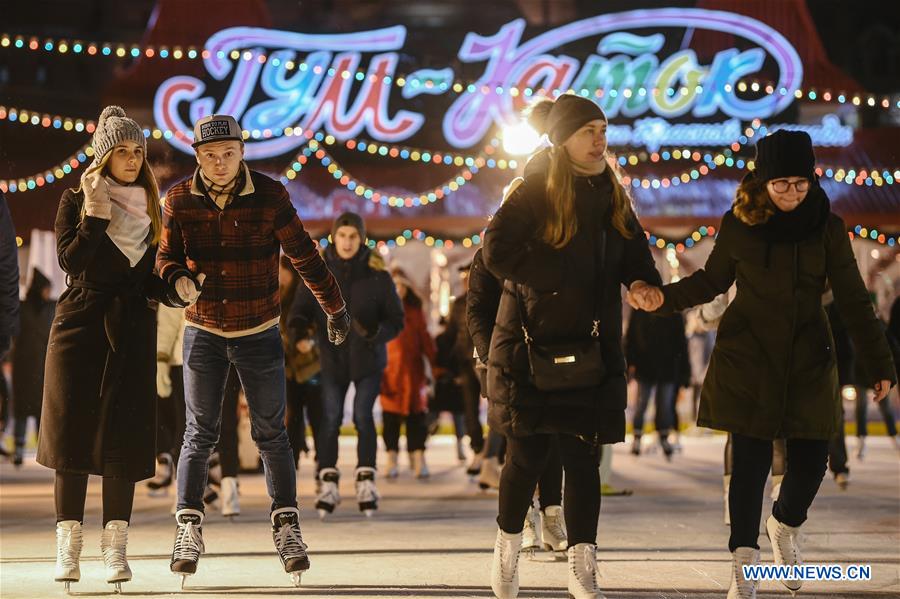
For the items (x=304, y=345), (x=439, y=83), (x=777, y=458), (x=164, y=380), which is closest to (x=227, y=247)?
(x=304, y=345)

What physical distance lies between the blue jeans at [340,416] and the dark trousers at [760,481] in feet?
11.8

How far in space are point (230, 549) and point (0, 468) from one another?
6897mm

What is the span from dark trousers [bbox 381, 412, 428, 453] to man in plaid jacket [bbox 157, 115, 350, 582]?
6.32m

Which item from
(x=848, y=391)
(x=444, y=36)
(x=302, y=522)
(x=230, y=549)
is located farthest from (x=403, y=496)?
(x=444, y=36)

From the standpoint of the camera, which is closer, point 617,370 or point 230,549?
point 617,370

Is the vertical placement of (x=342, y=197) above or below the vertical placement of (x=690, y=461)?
above

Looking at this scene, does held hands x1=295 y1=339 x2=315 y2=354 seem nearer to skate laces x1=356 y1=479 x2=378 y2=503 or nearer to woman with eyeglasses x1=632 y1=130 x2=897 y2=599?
skate laces x1=356 y1=479 x2=378 y2=503

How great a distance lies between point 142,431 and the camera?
5574 millimetres

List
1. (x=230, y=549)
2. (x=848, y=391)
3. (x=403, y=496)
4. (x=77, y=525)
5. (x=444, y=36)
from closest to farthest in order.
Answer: (x=77, y=525), (x=230, y=549), (x=403, y=496), (x=848, y=391), (x=444, y=36)

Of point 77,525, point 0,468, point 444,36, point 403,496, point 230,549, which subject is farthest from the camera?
point 444,36

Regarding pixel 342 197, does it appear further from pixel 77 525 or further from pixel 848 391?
pixel 77 525

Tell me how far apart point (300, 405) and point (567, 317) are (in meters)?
4.85

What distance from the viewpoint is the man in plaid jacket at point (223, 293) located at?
5.49m

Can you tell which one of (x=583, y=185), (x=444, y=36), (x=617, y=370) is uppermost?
(x=444, y=36)
